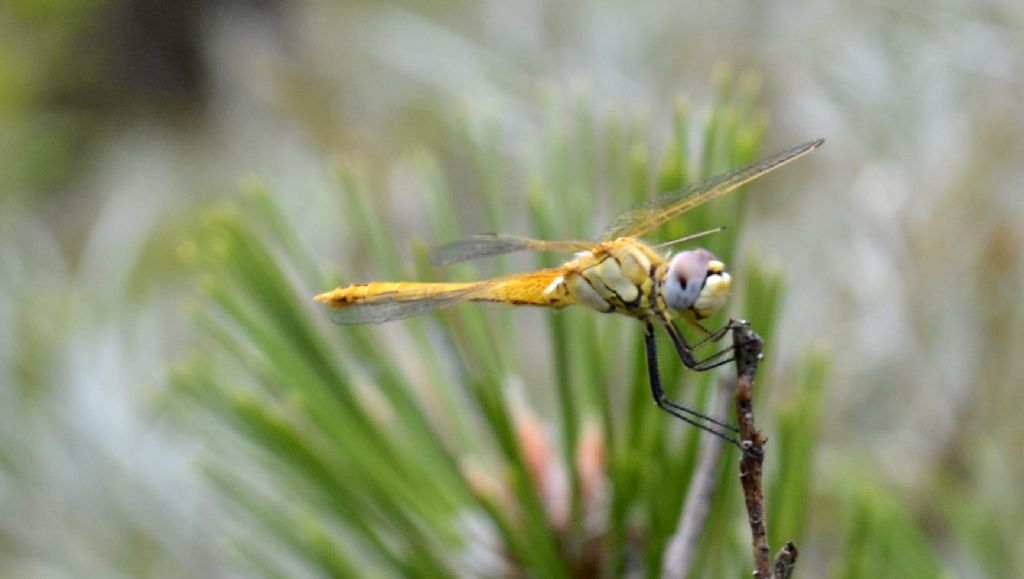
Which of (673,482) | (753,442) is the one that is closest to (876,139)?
(673,482)

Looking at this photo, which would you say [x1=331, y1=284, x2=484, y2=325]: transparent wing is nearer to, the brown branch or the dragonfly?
the dragonfly

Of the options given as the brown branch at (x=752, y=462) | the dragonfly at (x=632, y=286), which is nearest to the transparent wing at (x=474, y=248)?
the dragonfly at (x=632, y=286)

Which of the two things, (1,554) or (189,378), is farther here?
(1,554)

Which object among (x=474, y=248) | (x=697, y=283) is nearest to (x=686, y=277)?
(x=697, y=283)

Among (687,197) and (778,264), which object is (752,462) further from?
(778,264)

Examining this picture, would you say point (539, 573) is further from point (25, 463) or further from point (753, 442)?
point (25, 463)
